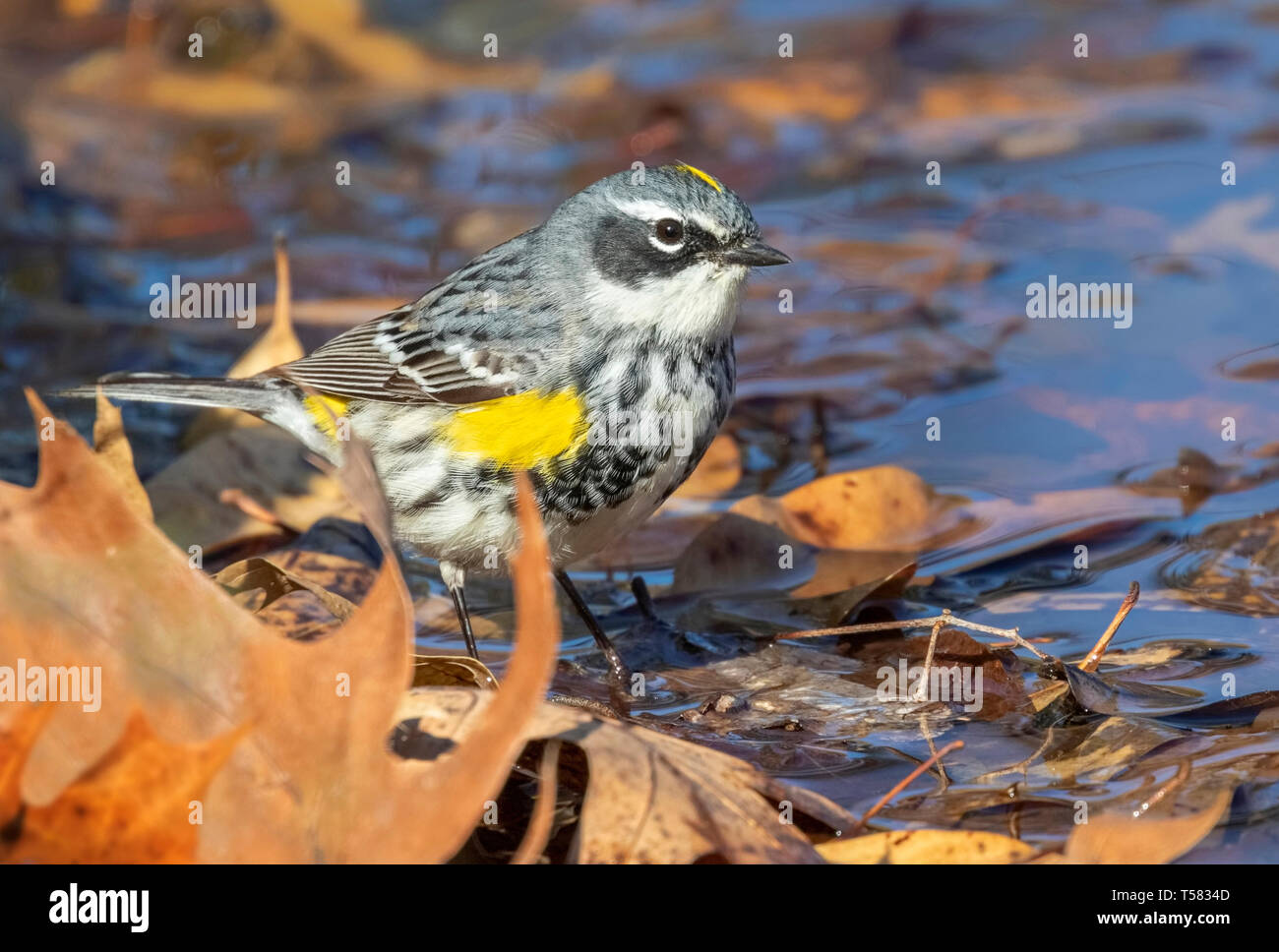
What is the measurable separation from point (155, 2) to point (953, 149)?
6416 mm

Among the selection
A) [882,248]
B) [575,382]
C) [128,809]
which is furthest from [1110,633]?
[882,248]

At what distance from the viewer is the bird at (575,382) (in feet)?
17.5

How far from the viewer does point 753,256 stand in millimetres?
5566

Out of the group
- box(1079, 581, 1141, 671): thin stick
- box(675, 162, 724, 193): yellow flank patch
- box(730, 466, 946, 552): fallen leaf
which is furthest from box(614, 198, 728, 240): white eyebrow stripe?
box(1079, 581, 1141, 671): thin stick

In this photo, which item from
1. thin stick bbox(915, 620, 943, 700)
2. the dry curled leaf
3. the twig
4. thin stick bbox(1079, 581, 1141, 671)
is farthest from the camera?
the twig

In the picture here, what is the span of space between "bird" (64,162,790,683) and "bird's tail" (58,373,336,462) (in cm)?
21

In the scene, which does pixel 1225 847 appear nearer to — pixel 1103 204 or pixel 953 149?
pixel 1103 204

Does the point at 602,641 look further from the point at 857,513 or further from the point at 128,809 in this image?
the point at 128,809

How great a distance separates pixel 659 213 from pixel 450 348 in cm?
97

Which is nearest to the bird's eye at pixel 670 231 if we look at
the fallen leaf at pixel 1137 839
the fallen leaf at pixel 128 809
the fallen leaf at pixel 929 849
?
the fallen leaf at pixel 929 849

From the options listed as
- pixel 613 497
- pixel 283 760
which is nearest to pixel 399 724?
pixel 283 760

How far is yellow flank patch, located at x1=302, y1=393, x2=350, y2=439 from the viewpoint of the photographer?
6258mm

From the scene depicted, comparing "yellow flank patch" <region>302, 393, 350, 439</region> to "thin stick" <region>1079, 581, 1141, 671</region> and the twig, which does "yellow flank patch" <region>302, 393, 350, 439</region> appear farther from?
"thin stick" <region>1079, 581, 1141, 671</region>

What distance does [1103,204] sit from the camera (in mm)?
9867
